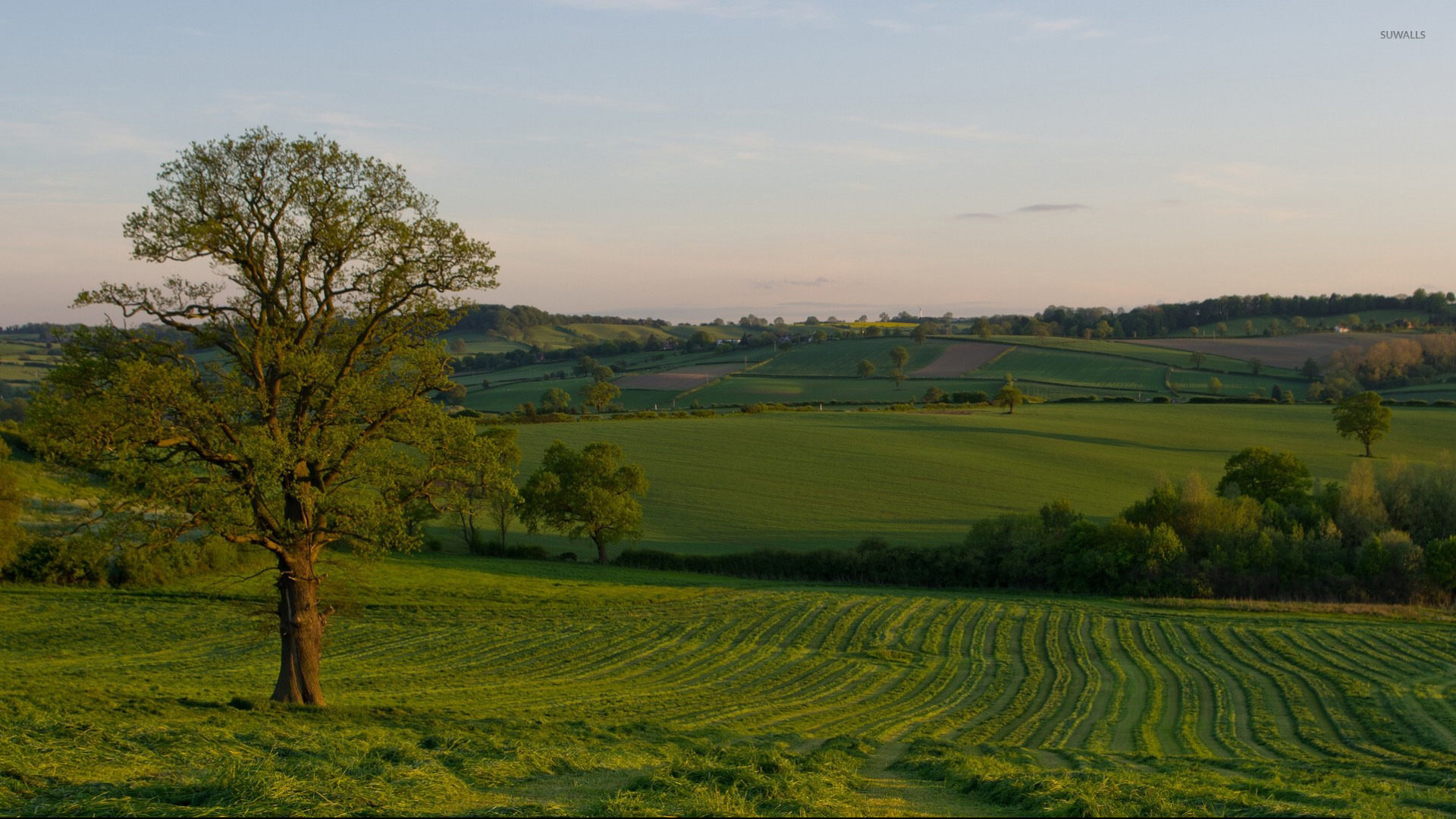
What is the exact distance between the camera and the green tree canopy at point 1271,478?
2120 inches

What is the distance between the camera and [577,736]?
48.0ft

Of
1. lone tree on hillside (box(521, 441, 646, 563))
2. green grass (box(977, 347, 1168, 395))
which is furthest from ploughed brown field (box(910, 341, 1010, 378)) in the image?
lone tree on hillside (box(521, 441, 646, 563))

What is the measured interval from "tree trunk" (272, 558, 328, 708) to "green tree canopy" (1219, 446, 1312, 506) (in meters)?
50.8

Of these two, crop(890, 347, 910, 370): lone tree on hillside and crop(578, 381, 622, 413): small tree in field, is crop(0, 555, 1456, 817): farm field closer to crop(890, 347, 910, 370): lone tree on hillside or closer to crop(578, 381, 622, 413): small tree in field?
crop(578, 381, 622, 413): small tree in field

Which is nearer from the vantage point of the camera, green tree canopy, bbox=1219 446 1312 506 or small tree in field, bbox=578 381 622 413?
green tree canopy, bbox=1219 446 1312 506

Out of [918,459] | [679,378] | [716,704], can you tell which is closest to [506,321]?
[679,378]

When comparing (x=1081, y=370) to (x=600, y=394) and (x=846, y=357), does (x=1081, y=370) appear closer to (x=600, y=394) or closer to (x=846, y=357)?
(x=846, y=357)

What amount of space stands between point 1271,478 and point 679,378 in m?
76.9

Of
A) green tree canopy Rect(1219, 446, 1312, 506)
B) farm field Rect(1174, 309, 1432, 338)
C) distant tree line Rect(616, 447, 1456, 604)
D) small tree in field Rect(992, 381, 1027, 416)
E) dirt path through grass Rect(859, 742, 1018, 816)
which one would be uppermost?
farm field Rect(1174, 309, 1432, 338)

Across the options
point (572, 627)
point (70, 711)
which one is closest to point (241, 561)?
point (572, 627)

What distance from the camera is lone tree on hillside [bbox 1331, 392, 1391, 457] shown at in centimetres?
7512

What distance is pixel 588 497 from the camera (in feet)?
166

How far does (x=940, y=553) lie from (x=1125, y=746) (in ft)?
103

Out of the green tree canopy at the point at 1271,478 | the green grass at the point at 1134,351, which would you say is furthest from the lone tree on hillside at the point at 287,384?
the green grass at the point at 1134,351
